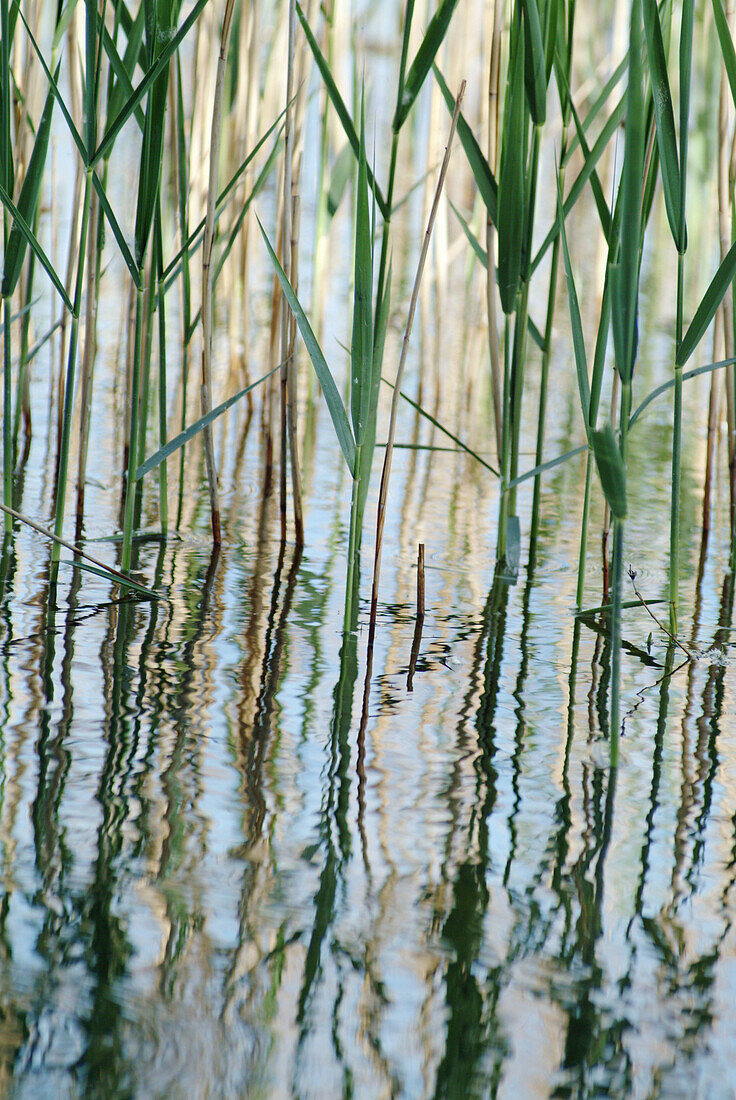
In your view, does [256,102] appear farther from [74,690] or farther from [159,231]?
[74,690]

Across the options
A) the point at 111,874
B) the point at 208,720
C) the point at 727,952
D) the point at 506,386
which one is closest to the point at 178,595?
the point at 208,720

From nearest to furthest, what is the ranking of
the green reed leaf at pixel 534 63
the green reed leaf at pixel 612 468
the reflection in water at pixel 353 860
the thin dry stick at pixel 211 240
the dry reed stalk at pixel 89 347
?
the reflection in water at pixel 353 860, the green reed leaf at pixel 612 468, the green reed leaf at pixel 534 63, the thin dry stick at pixel 211 240, the dry reed stalk at pixel 89 347

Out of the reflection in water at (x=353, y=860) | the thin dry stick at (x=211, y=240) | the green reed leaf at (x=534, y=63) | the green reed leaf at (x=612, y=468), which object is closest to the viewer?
the reflection in water at (x=353, y=860)

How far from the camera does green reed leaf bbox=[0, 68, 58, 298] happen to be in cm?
→ 109

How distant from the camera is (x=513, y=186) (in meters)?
1.11

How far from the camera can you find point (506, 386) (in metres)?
1.25

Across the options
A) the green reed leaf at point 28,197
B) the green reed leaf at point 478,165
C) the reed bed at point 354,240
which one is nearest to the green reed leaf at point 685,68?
the reed bed at point 354,240

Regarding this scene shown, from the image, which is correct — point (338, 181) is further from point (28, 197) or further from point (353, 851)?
point (353, 851)

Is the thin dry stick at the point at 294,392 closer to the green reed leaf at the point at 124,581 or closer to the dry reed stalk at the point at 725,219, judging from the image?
the green reed leaf at the point at 124,581

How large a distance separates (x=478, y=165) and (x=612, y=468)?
515 millimetres

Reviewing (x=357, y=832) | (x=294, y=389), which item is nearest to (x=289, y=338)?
(x=294, y=389)

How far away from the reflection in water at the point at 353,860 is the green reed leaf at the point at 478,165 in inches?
17.8

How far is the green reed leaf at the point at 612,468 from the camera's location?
76 centimetres

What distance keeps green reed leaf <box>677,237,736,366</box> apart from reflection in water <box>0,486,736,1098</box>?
317 millimetres
